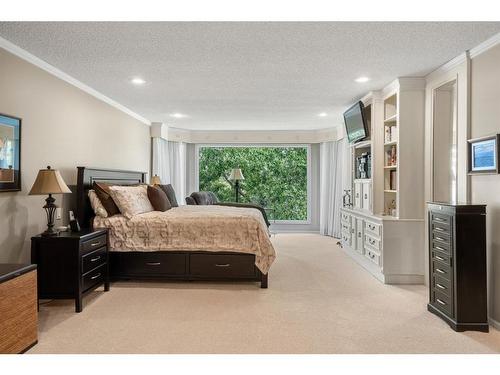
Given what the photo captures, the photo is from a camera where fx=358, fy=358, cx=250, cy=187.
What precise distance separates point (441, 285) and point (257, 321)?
1.63 metres

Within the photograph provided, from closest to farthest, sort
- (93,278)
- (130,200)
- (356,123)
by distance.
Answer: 1. (93,278)
2. (130,200)
3. (356,123)

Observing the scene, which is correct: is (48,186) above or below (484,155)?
below

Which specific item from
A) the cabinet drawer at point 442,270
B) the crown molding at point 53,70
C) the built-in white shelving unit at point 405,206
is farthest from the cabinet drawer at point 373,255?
the crown molding at point 53,70

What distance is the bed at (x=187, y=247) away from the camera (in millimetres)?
4086

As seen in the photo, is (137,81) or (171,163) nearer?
(137,81)

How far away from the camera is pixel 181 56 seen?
3.41 m

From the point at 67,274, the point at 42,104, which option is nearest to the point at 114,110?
the point at 42,104

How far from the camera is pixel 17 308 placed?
7.74 ft

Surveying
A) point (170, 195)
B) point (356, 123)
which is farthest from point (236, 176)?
point (356, 123)

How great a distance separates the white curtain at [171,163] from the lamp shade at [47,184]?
3.94m

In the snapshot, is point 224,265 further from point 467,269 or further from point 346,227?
point 346,227

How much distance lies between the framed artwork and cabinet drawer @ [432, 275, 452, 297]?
12.7ft

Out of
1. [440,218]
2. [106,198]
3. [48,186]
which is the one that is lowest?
[440,218]

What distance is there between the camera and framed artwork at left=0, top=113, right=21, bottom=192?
3090 millimetres
